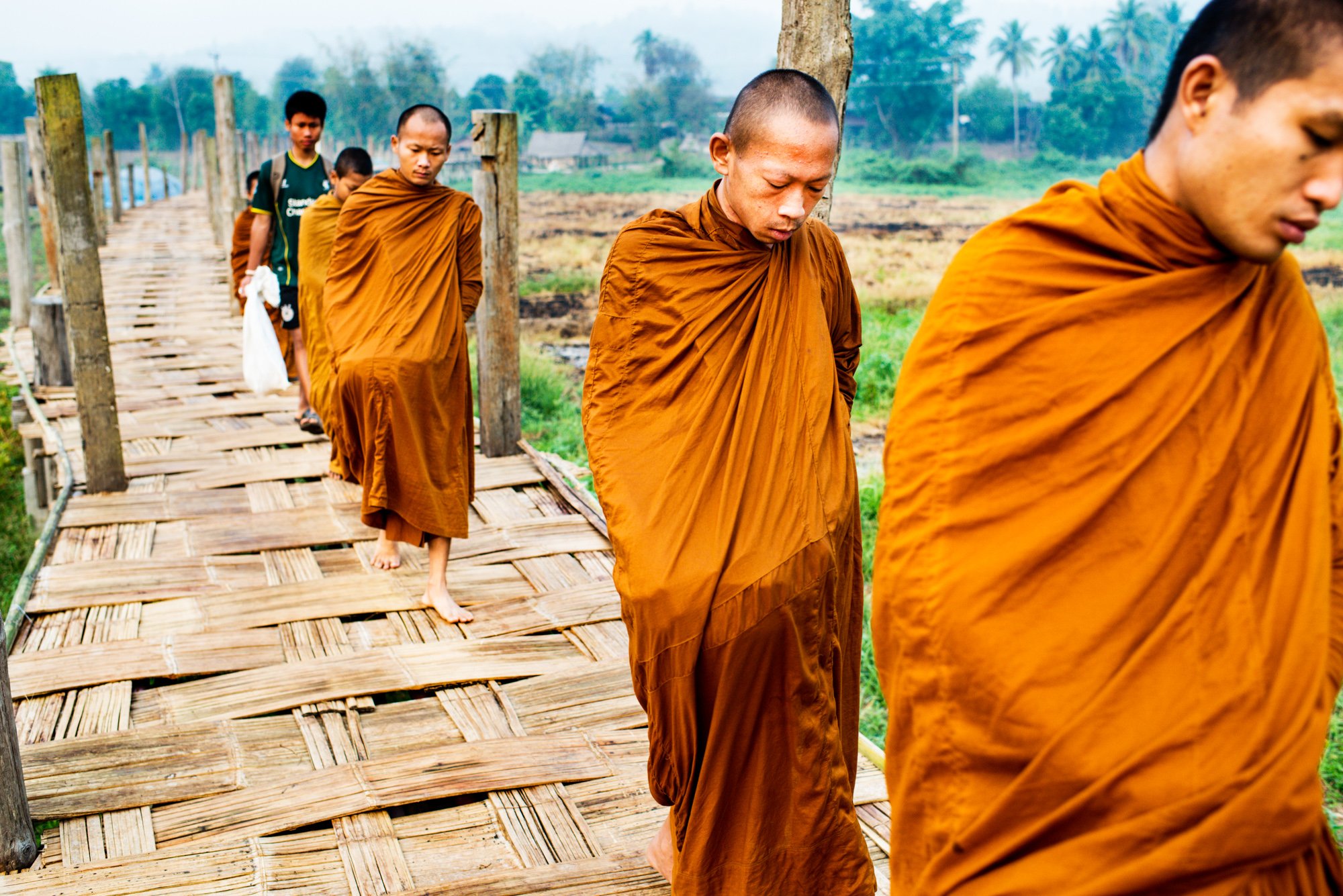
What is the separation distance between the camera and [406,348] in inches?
172

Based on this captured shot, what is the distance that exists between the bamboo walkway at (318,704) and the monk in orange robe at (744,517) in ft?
1.51

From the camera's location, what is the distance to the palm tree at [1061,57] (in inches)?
2635

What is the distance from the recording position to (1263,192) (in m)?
1.39

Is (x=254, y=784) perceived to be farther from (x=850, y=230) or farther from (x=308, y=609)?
(x=850, y=230)

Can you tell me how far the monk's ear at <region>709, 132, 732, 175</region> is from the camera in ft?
8.63

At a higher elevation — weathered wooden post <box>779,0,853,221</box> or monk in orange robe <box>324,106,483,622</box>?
weathered wooden post <box>779,0,853,221</box>

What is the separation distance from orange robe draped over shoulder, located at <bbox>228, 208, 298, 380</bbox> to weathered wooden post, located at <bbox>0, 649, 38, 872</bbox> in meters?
4.36

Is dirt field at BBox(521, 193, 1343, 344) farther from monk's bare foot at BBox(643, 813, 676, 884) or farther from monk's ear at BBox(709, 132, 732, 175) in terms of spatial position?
monk's bare foot at BBox(643, 813, 676, 884)

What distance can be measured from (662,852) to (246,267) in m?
6.09

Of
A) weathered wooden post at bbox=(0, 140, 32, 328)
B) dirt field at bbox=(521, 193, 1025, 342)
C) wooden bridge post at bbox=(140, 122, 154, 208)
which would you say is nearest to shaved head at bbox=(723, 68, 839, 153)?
dirt field at bbox=(521, 193, 1025, 342)

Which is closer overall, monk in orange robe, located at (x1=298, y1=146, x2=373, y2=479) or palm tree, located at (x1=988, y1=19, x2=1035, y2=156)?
monk in orange robe, located at (x1=298, y1=146, x2=373, y2=479)

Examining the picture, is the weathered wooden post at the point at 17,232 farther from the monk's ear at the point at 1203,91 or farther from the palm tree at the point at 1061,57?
the palm tree at the point at 1061,57

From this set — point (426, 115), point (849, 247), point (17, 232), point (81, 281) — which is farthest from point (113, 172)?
point (426, 115)

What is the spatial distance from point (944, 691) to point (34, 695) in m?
3.17
